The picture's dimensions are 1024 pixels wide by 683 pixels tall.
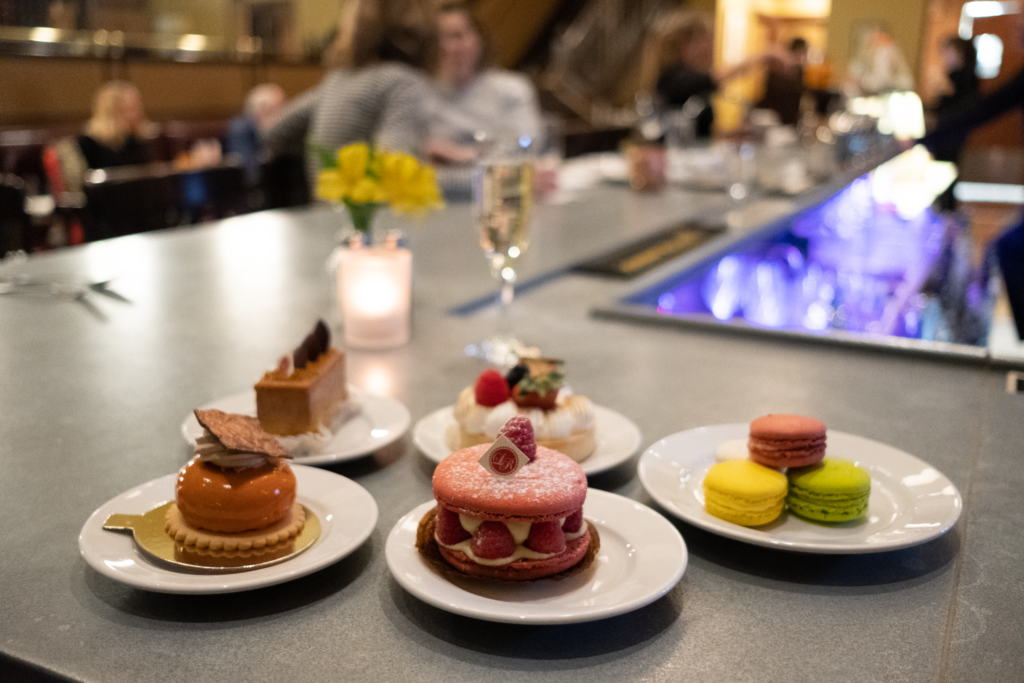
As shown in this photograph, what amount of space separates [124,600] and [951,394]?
1.01 m

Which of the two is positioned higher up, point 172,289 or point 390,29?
point 390,29

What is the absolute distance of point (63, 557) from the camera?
0.74 meters

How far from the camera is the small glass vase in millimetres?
1343

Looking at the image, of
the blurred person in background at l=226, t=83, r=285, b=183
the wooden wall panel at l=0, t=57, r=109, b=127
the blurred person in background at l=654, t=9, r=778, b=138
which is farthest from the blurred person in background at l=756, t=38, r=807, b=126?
the wooden wall panel at l=0, t=57, r=109, b=127

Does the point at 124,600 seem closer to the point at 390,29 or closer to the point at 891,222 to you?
the point at 390,29

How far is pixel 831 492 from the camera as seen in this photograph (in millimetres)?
764

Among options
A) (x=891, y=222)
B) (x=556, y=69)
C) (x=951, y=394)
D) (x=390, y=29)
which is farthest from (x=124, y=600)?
(x=556, y=69)

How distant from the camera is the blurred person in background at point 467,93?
322cm

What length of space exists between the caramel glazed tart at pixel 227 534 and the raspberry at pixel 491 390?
228 mm

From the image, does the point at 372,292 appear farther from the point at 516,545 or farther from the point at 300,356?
the point at 516,545

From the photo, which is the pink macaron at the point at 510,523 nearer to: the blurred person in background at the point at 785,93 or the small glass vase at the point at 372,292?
the small glass vase at the point at 372,292

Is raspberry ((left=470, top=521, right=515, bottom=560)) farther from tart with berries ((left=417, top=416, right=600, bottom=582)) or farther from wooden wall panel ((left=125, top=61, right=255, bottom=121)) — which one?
wooden wall panel ((left=125, top=61, right=255, bottom=121))

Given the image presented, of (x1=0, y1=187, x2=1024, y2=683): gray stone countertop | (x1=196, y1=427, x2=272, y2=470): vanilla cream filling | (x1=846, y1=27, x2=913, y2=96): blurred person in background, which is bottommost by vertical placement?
(x1=0, y1=187, x2=1024, y2=683): gray stone countertop

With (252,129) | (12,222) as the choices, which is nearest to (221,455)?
(12,222)
